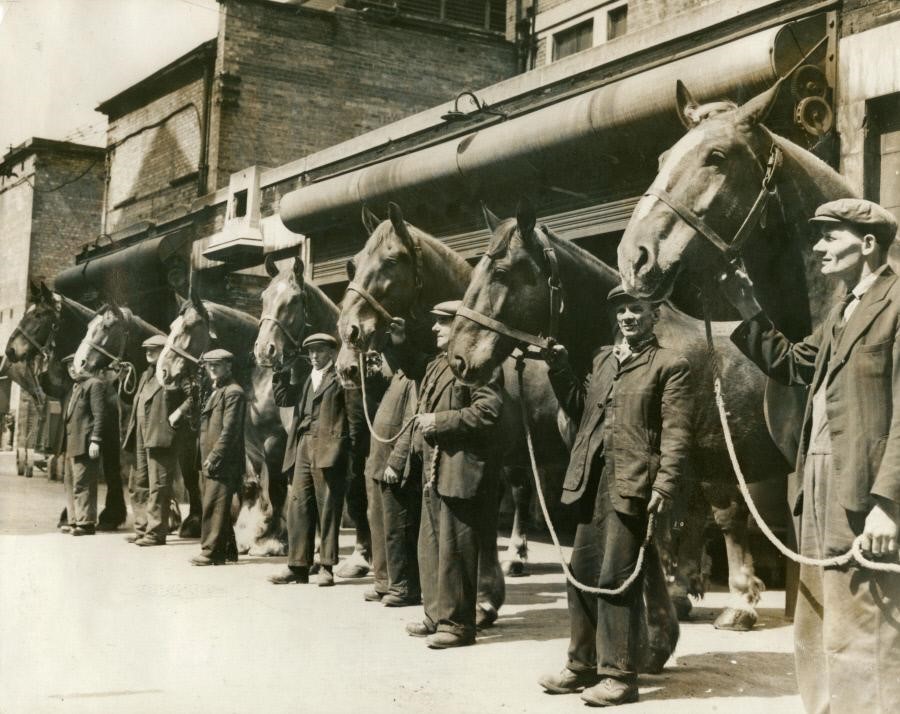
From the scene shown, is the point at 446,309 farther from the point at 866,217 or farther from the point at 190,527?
the point at 190,527

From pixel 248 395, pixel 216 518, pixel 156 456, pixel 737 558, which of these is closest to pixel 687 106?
pixel 737 558

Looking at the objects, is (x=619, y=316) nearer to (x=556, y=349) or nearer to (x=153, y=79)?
(x=556, y=349)

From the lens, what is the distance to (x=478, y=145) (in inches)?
452

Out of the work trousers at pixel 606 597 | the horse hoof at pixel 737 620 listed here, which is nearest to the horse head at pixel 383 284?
the work trousers at pixel 606 597

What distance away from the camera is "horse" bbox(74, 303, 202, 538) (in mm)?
12953

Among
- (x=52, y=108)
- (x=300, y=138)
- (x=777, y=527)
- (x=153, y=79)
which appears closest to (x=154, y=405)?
(x=52, y=108)

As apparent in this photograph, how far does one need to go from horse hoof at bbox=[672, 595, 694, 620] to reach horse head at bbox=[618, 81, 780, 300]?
2.99m

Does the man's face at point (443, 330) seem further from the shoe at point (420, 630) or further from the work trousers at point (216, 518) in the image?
the work trousers at point (216, 518)

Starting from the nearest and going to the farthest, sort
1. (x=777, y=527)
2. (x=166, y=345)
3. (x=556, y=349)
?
(x=556, y=349), (x=777, y=527), (x=166, y=345)

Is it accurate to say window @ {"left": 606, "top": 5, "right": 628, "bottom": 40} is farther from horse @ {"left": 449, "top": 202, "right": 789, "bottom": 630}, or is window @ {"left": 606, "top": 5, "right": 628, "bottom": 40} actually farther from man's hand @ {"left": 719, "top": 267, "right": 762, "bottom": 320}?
man's hand @ {"left": 719, "top": 267, "right": 762, "bottom": 320}

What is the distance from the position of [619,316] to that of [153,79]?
21765mm

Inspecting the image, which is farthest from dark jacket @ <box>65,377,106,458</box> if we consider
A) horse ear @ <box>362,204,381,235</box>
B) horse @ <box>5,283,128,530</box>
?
horse ear @ <box>362,204,381,235</box>

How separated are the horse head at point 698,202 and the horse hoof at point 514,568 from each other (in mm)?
5524

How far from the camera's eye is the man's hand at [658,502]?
5.25m
